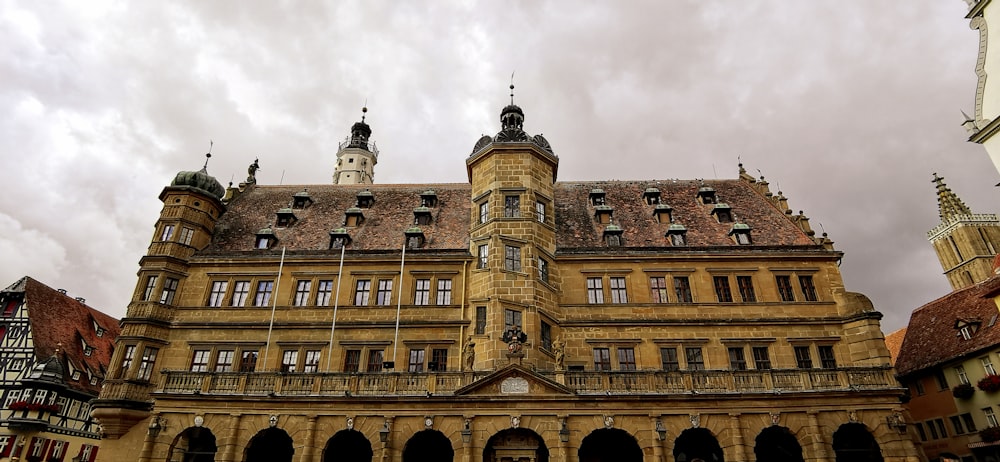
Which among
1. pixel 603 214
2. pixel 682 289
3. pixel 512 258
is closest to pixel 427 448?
pixel 512 258

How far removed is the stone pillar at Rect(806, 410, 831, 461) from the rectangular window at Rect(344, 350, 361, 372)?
2113 cm

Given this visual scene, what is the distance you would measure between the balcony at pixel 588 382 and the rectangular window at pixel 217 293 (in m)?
7.58

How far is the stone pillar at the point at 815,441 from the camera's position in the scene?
2164 centimetres

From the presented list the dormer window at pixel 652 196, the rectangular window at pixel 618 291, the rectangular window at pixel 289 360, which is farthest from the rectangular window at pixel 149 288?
the dormer window at pixel 652 196

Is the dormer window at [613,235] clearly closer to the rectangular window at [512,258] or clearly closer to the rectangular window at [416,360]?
the rectangular window at [512,258]

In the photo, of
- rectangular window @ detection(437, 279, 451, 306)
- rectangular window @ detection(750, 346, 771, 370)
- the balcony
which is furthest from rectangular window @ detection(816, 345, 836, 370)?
rectangular window @ detection(437, 279, 451, 306)

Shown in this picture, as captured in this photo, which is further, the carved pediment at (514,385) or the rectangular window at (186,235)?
the rectangular window at (186,235)

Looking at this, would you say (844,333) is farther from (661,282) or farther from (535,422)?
(535,422)

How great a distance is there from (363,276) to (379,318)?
2869mm

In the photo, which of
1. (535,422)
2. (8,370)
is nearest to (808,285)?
(535,422)

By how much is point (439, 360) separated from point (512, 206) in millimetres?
9217

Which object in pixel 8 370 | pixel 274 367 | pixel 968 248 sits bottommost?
pixel 274 367

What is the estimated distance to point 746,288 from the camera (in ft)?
99.4

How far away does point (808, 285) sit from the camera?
30.3 m
